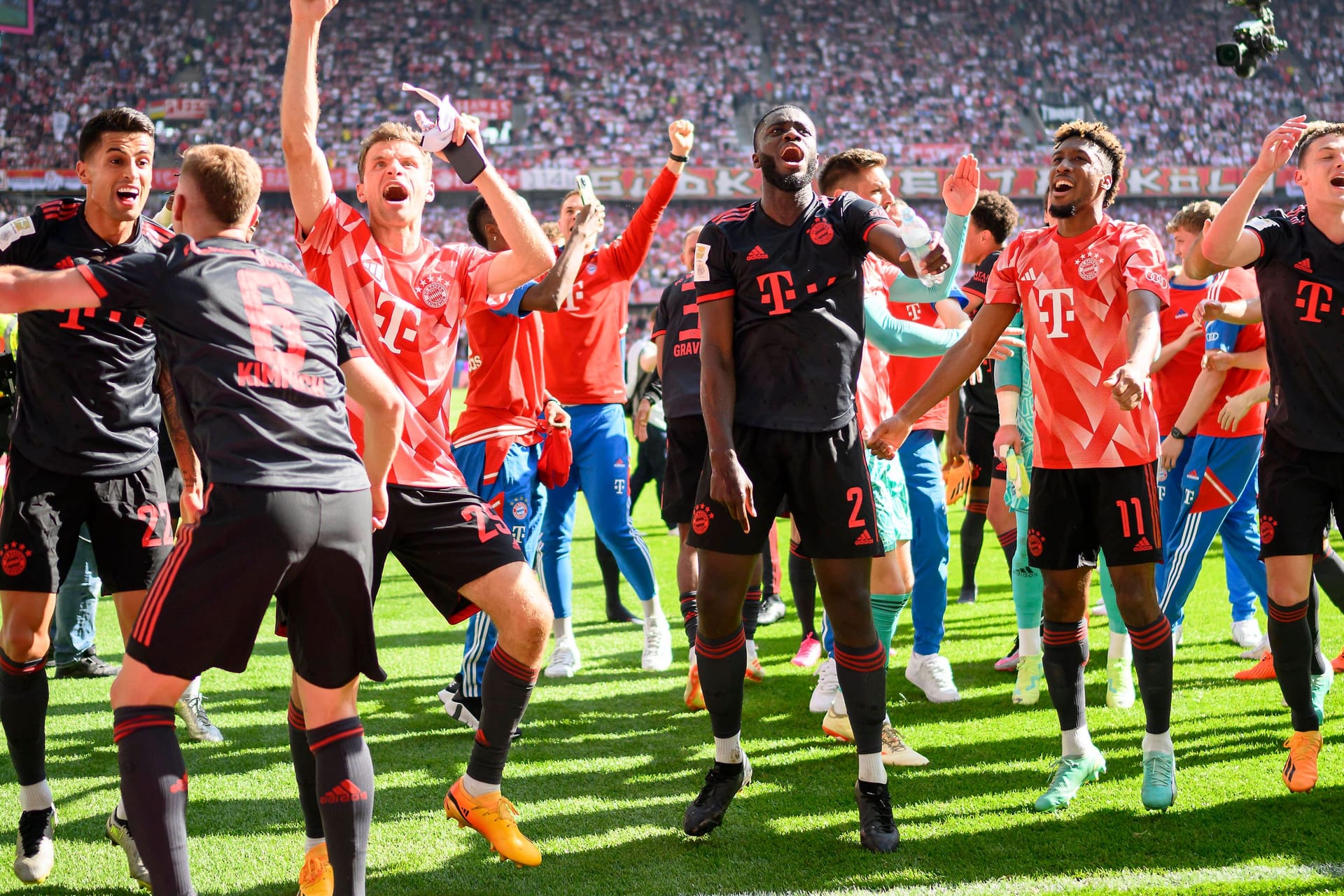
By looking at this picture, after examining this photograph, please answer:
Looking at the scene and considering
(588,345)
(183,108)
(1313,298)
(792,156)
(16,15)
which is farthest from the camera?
(183,108)

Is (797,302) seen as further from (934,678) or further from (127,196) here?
(934,678)

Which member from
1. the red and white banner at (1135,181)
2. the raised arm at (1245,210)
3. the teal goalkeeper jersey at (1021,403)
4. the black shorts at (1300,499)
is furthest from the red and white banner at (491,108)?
the black shorts at (1300,499)

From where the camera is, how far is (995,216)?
20.5ft

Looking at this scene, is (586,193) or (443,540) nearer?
(443,540)

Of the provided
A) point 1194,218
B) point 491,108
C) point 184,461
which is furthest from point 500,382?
point 491,108

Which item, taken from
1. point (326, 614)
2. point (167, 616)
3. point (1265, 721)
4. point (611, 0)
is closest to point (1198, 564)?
point (1265, 721)

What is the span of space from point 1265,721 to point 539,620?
11.0ft

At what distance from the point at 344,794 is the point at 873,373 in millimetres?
3167

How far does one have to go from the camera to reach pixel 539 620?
367 cm

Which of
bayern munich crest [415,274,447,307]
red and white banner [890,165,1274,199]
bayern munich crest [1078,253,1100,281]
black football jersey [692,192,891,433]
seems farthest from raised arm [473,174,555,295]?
red and white banner [890,165,1274,199]

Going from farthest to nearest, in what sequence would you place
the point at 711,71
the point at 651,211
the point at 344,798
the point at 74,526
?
1. the point at 711,71
2. the point at 651,211
3. the point at 74,526
4. the point at 344,798

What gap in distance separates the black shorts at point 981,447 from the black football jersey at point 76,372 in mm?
5239

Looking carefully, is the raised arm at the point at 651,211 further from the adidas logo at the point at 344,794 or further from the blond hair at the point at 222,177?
the adidas logo at the point at 344,794

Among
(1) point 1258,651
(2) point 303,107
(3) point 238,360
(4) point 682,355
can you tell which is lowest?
(1) point 1258,651
